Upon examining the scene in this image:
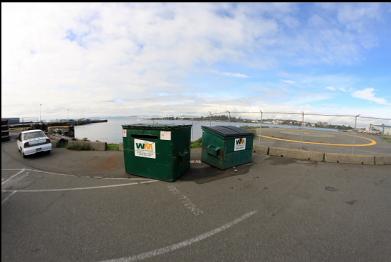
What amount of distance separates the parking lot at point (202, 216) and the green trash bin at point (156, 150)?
1.32 ft

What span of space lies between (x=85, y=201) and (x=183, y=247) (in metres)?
3.03

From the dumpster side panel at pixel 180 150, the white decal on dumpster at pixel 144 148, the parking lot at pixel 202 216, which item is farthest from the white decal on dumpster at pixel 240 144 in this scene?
the white decal on dumpster at pixel 144 148

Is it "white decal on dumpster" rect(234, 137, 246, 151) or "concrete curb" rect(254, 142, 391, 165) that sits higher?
"white decal on dumpster" rect(234, 137, 246, 151)

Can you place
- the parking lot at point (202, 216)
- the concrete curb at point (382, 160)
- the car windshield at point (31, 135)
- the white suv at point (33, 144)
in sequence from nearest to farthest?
the parking lot at point (202, 216) < the concrete curb at point (382, 160) < the white suv at point (33, 144) < the car windshield at point (31, 135)

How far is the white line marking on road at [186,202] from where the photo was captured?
4.78m

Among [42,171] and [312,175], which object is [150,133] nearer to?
[42,171]

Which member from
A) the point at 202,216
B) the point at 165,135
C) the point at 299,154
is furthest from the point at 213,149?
the point at 299,154

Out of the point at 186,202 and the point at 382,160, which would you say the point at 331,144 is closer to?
the point at 382,160

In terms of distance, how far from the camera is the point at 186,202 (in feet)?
17.2

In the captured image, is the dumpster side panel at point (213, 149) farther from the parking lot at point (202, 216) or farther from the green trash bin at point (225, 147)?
the parking lot at point (202, 216)

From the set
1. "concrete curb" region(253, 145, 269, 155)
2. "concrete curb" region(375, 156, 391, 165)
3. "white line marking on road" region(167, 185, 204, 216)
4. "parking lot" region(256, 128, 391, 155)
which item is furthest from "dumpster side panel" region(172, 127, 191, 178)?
"concrete curb" region(375, 156, 391, 165)

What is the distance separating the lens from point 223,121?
14.3m

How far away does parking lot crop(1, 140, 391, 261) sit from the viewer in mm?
3418

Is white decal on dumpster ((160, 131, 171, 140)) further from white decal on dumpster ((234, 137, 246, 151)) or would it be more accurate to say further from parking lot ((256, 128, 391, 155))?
parking lot ((256, 128, 391, 155))
